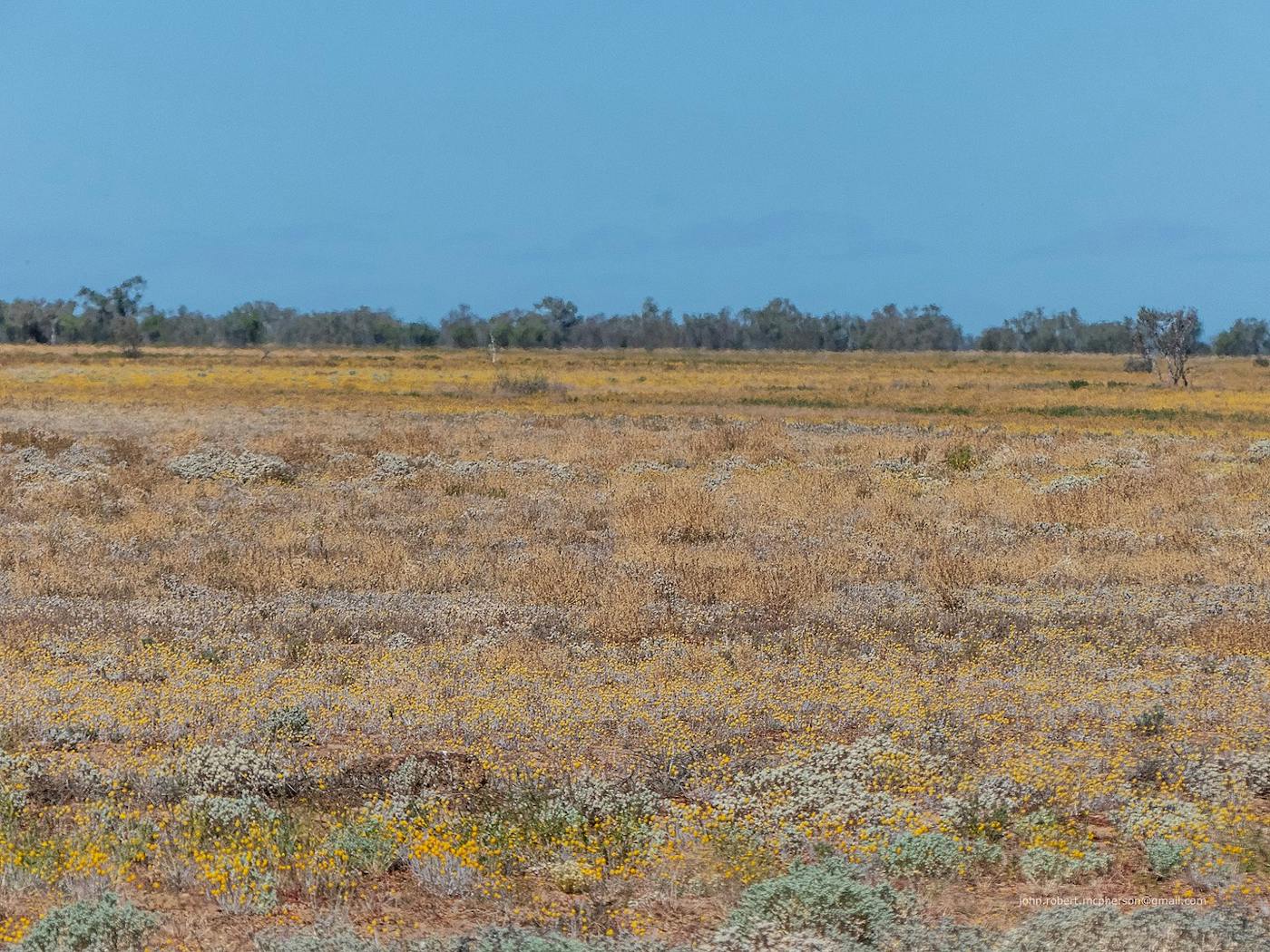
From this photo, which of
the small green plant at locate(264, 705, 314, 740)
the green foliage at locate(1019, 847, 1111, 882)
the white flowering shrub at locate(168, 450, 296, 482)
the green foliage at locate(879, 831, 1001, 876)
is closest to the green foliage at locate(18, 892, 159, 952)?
the small green plant at locate(264, 705, 314, 740)

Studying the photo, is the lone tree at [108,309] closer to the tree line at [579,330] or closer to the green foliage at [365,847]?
the tree line at [579,330]

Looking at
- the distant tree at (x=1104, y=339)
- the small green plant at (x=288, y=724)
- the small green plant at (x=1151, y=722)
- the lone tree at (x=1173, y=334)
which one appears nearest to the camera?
the small green plant at (x=1151, y=722)

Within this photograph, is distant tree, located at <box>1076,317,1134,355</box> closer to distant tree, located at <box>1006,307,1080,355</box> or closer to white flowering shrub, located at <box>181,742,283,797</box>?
distant tree, located at <box>1006,307,1080,355</box>

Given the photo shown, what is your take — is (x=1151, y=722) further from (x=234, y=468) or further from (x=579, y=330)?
(x=579, y=330)

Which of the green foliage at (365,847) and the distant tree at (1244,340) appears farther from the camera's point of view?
the distant tree at (1244,340)

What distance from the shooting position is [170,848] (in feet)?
20.3

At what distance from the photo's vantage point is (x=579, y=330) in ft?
528

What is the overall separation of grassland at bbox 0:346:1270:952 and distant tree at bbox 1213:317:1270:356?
146 meters

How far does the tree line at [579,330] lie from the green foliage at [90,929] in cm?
13850

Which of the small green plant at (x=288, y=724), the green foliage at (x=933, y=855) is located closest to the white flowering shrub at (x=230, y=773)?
the small green plant at (x=288, y=724)

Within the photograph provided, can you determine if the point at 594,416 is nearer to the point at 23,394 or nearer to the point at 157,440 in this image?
the point at 157,440

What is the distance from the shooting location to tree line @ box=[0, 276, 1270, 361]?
14238 centimetres

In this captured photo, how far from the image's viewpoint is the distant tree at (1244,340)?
6014 inches

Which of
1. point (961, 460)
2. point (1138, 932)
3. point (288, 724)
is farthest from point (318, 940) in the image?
point (961, 460)
